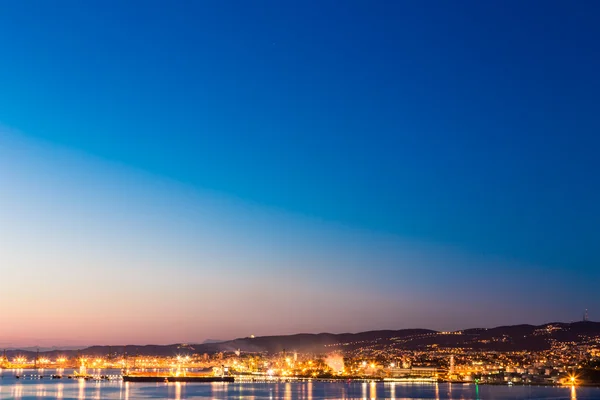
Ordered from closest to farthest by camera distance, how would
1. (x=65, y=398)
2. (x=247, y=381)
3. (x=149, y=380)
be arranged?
1. (x=65, y=398)
2. (x=149, y=380)
3. (x=247, y=381)

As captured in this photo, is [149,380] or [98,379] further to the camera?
[98,379]

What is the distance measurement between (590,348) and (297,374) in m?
83.3

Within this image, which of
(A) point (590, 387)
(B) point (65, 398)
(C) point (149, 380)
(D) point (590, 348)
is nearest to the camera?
(B) point (65, 398)

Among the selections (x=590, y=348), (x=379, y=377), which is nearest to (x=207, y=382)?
(x=379, y=377)

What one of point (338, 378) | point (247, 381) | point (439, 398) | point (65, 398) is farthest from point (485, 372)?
point (65, 398)

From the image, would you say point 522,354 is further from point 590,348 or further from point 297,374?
point 297,374

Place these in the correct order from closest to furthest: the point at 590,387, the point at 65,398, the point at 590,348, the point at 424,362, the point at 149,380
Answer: the point at 65,398, the point at 590,387, the point at 149,380, the point at 424,362, the point at 590,348

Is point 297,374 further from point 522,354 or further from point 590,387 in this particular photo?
point 522,354

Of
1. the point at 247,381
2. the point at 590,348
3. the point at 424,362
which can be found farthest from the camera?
the point at 590,348

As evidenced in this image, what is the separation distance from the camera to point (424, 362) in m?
168

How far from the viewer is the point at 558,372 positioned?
122 m

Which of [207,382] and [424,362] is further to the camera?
[424,362]

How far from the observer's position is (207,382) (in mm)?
137125

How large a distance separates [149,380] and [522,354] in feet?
336
